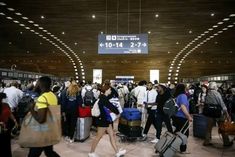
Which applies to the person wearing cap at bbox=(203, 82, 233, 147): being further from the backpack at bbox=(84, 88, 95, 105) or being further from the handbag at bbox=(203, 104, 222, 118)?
the backpack at bbox=(84, 88, 95, 105)

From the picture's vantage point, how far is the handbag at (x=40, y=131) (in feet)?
13.1

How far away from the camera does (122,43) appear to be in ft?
46.5

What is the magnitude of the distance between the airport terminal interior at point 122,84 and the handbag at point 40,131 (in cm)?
4

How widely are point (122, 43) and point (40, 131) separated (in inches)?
411

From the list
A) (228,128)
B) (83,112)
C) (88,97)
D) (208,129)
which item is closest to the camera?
(228,128)

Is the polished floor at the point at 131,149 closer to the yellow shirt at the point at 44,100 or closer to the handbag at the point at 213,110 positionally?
the handbag at the point at 213,110

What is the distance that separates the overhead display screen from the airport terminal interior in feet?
0.15

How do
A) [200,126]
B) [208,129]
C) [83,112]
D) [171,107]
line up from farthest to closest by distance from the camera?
[200,126], [83,112], [208,129], [171,107]

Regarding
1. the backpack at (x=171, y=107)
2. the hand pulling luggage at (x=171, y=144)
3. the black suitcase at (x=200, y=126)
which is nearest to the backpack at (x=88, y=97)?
the black suitcase at (x=200, y=126)

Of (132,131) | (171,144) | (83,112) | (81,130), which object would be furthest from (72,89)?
(171,144)

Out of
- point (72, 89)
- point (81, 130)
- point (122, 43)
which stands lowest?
point (81, 130)

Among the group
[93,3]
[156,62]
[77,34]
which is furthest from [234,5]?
[156,62]

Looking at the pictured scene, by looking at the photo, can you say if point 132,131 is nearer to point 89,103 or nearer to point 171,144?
point 171,144

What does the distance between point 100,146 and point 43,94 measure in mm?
3769
